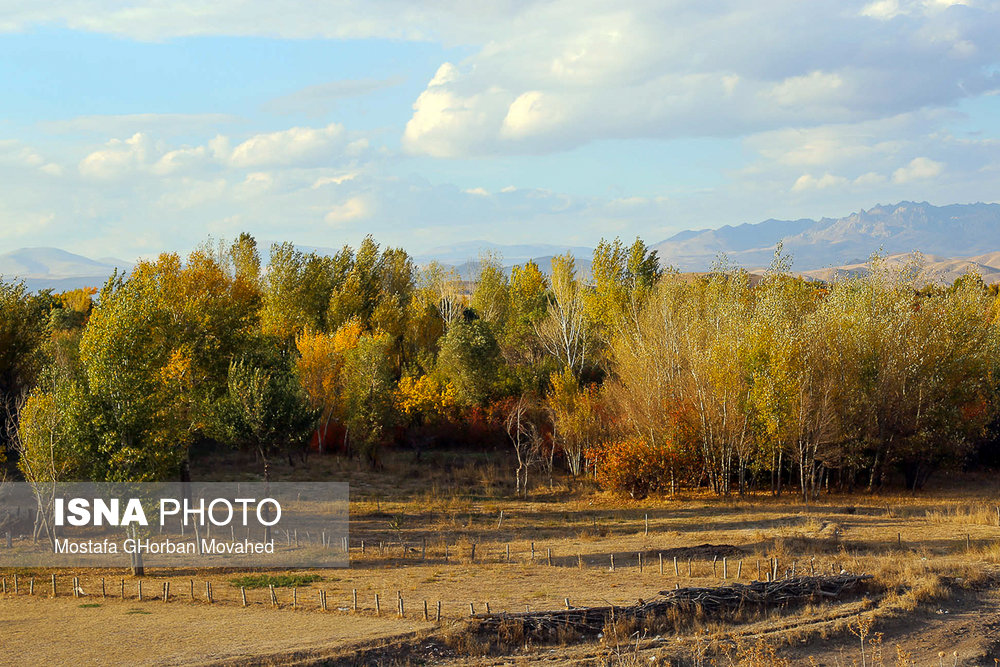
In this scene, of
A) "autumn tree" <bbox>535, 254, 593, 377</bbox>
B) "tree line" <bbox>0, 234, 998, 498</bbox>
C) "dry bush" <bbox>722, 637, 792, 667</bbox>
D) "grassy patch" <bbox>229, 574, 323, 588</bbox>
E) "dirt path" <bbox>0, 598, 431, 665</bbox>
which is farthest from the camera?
"autumn tree" <bbox>535, 254, 593, 377</bbox>

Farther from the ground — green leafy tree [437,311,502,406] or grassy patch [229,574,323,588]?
green leafy tree [437,311,502,406]

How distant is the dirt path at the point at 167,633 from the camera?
1888 cm

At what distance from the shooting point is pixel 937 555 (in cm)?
2934

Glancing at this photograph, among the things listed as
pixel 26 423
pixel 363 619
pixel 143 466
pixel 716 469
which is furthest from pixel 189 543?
pixel 716 469

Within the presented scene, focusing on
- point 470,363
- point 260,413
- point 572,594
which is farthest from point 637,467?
point 260,413

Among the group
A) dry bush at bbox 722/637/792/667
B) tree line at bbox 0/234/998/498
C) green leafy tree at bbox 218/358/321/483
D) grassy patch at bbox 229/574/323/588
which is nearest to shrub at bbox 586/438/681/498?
tree line at bbox 0/234/998/498

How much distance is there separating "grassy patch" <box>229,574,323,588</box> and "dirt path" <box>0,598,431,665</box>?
306cm

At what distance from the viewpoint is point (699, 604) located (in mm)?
22047

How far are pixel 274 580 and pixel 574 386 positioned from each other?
95.4 feet

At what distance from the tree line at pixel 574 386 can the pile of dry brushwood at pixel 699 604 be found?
52.9 ft

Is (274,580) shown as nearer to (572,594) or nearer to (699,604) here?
(572,594)

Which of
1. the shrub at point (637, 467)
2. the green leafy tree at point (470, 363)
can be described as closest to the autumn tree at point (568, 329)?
the green leafy tree at point (470, 363)

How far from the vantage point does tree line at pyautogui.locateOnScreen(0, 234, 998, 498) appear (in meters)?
30.7

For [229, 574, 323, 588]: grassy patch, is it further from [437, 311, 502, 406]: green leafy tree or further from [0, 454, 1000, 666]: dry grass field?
[437, 311, 502, 406]: green leafy tree
